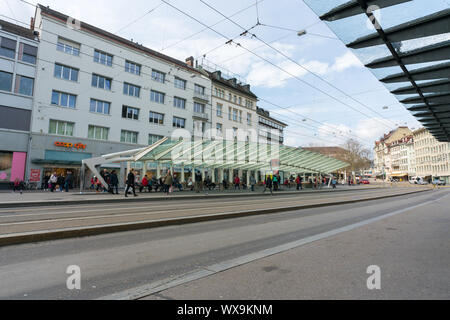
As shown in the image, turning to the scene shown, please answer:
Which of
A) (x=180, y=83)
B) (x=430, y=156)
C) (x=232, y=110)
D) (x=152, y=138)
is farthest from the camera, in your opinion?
(x=430, y=156)

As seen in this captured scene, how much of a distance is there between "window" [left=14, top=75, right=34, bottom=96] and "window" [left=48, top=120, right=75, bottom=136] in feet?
10.1

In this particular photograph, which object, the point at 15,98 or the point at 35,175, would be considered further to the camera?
the point at 35,175

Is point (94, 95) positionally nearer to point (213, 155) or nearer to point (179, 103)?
point (179, 103)

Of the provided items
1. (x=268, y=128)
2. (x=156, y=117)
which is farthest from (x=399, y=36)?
(x=268, y=128)

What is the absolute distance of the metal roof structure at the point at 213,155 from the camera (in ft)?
63.4

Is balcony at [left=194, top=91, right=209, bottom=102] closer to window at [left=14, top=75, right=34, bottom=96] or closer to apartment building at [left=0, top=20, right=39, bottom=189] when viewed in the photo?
apartment building at [left=0, top=20, right=39, bottom=189]

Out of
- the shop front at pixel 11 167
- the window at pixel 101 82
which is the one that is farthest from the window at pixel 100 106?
the shop front at pixel 11 167

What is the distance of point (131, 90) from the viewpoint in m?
30.2

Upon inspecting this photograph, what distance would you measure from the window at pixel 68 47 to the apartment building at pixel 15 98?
1.88 metres

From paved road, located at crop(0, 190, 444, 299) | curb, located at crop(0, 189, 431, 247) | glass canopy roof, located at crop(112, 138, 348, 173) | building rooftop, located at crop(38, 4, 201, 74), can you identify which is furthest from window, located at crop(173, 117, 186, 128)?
paved road, located at crop(0, 190, 444, 299)

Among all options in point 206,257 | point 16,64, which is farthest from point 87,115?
point 206,257

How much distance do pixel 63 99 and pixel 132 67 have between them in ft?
28.6

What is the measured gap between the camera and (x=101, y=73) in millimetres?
27688

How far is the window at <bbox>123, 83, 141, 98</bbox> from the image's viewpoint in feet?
97.5
